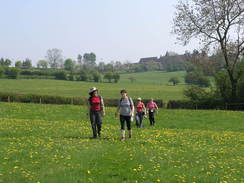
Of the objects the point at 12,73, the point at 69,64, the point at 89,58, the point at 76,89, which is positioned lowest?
the point at 76,89

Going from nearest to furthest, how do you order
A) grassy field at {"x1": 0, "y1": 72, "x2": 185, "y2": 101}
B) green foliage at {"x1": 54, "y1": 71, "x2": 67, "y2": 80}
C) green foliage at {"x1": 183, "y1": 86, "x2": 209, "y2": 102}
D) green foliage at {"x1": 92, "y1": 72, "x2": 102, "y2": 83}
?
1. green foliage at {"x1": 183, "y1": 86, "x2": 209, "y2": 102}
2. grassy field at {"x1": 0, "y1": 72, "x2": 185, "y2": 101}
3. green foliage at {"x1": 92, "y1": 72, "x2": 102, "y2": 83}
4. green foliage at {"x1": 54, "y1": 71, "x2": 67, "y2": 80}

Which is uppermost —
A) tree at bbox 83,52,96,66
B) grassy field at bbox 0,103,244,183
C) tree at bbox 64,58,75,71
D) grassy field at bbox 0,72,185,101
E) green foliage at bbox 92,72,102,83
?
tree at bbox 83,52,96,66

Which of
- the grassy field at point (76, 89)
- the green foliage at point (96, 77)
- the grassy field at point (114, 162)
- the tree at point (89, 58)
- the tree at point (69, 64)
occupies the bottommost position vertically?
the grassy field at point (114, 162)

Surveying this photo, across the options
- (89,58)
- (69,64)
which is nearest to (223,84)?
(69,64)

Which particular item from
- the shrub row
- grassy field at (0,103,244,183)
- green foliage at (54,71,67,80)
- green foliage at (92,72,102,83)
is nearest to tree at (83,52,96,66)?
green foliage at (54,71,67,80)

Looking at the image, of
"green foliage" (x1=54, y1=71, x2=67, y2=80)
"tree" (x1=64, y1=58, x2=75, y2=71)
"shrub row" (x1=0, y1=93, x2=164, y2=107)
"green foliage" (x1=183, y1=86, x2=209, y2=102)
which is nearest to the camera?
"shrub row" (x1=0, y1=93, x2=164, y2=107)

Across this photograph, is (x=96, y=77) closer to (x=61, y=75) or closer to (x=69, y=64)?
(x=61, y=75)

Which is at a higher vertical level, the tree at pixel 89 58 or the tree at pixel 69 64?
the tree at pixel 89 58

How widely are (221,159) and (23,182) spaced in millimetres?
6196

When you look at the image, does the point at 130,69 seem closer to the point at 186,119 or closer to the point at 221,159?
the point at 186,119

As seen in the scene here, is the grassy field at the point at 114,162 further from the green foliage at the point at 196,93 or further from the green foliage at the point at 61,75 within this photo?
the green foliage at the point at 61,75

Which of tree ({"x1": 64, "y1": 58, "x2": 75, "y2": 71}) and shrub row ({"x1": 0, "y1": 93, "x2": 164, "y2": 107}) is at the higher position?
tree ({"x1": 64, "y1": 58, "x2": 75, "y2": 71})

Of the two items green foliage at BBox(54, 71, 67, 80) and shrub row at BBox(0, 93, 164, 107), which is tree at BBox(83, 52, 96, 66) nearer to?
green foliage at BBox(54, 71, 67, 80)

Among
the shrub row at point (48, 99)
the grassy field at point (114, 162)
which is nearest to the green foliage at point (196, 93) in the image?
the shrub row at point (48, 99)
